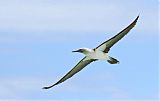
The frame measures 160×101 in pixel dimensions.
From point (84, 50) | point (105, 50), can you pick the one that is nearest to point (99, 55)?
point (105, 50)

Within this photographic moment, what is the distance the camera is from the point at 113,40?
2319 centimetres

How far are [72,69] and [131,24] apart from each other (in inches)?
123

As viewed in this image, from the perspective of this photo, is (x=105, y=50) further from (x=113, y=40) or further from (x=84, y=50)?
(x=84, y=50)

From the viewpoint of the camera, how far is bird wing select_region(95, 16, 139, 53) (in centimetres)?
2281

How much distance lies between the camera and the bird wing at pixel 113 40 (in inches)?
898

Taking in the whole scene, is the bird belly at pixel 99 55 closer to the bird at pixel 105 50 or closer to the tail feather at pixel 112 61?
the bird at pixel 105 50

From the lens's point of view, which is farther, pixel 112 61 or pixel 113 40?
pixel 113 40

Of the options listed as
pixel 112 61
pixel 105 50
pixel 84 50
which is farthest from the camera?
pixel 84 50

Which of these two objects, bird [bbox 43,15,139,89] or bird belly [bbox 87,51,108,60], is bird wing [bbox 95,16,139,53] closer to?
bird [bbox 43,15,139,89]

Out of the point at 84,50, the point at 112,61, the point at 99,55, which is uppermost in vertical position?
the point at 84,50

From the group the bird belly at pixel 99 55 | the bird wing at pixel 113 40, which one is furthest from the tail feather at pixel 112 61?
the bird wing at pixel 113 40

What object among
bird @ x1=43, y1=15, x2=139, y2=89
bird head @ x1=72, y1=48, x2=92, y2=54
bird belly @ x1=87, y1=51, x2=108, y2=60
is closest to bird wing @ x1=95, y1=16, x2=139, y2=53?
bird @ x1=43, y1=15, x2=139, y2=89

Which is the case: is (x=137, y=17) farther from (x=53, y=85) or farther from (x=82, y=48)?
(x=53, y=85)

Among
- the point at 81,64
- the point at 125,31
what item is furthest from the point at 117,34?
the point at 81,64
